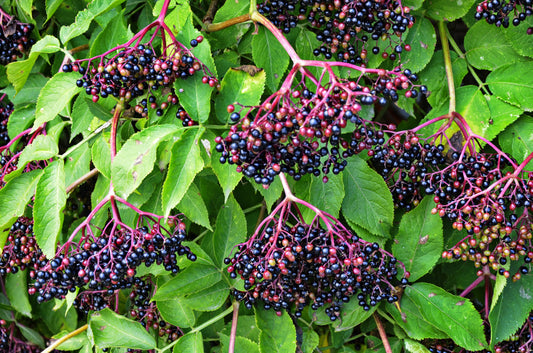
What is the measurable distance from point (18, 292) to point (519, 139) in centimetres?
263

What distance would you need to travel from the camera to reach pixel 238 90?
188 cm

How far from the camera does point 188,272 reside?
82.0 inches

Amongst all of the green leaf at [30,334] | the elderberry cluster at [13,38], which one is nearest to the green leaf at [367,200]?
the elderberry cluster at [13,38]

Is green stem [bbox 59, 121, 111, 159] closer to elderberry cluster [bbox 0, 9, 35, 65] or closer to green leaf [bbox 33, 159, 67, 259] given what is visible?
green leaf [bbox 33, 159, 67, 259]

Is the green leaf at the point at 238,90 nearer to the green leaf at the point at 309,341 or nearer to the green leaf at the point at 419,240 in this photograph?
the green leaf at the point at 419,240

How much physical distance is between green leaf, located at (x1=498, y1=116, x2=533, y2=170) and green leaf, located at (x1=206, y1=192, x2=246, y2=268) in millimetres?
1096

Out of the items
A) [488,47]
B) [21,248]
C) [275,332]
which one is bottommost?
[275,332]

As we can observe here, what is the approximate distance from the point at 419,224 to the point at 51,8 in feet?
5.94

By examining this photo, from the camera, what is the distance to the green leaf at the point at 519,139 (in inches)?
76.3

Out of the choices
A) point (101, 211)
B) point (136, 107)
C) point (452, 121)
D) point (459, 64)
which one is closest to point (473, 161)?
point (452, 121)

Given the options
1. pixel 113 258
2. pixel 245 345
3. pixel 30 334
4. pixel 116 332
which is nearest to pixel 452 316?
pixel 245 345

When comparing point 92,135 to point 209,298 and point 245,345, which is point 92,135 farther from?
point 245,345

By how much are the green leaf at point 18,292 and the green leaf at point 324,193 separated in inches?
68.9

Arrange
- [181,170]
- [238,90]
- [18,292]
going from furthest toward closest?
[18,292] < [238,90] < [181,170]
